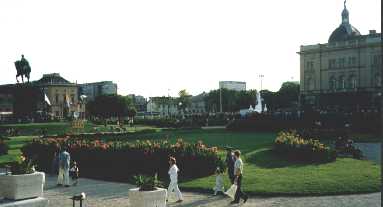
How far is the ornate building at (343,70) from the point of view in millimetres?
95250

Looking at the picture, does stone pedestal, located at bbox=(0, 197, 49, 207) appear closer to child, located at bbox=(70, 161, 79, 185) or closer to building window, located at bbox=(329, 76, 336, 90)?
child, located at bbox=(70, 161, 79, 185)

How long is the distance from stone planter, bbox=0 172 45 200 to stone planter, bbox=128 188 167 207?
97.2 inches

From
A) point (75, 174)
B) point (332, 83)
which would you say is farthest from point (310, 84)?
point (75, 174)

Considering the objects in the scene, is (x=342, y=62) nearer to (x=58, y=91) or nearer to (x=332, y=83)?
(x=332, y=83)

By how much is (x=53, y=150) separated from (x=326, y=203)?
59.5ft

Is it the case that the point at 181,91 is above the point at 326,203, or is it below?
above

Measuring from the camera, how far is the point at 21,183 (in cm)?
1297

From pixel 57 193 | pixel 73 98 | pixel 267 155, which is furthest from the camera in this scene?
pixel 73 98

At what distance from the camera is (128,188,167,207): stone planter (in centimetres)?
1396

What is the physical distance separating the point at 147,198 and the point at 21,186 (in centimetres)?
324

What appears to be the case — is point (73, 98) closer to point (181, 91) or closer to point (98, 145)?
point (181, 91)

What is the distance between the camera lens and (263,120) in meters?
56.3

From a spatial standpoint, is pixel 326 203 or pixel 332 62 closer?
pixel 326 203

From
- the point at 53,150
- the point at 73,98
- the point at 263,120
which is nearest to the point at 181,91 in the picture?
the point at 73,98
